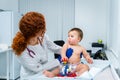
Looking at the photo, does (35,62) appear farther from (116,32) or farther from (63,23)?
(63,23)

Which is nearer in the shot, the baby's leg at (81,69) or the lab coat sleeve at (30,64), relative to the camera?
the lab coat sleeve at (30,64)

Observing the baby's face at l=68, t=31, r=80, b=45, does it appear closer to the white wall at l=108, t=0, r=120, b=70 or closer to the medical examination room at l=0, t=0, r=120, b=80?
the white wall at l=108, t=0, r=120, b=70

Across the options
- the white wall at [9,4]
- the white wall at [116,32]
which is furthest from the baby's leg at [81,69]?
the white wall at [9,4]

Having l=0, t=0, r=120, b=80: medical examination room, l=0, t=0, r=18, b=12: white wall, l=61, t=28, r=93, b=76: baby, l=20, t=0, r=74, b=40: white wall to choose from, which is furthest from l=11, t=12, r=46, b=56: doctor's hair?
l=20, t=0, r=74, b=40: white wall

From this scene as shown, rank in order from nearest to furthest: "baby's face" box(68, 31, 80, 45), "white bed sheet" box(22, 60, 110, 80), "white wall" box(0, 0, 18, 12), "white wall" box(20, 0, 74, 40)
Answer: "white bed sheet" box(22, 60, 110, 80)
"baby's face" box(68, 31, 80, 45)
"white wall" box(0, 0, 18, 12)
"white wall" box(20, 0, 74, 40)

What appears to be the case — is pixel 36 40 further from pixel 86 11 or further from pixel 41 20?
pixel 86 11

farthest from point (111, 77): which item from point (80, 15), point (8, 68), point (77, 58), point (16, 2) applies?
point (16, 2)

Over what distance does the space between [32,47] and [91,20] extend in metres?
3.41

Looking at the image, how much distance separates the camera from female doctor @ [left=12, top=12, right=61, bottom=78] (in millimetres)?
1400

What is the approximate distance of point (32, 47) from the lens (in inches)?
59.9

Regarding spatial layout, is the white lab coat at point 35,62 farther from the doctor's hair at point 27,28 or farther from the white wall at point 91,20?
the white wall at point 91,20

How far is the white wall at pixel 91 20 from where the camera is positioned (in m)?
4.71

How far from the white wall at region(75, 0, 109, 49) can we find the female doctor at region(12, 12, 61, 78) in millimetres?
3224

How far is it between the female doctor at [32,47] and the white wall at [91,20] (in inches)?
127
